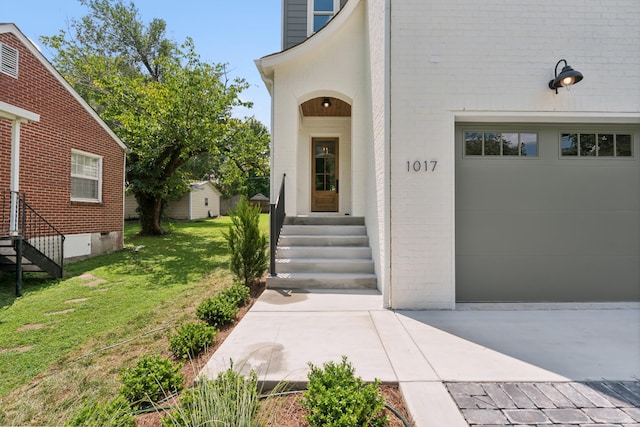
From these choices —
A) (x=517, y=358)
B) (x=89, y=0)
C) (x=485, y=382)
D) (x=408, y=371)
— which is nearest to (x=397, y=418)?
(x=408, y=371)

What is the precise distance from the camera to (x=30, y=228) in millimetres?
6656

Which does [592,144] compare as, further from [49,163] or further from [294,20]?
[49,163]

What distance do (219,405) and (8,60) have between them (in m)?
8.87

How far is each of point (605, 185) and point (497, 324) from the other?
110 inches

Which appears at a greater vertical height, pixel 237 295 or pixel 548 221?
pixel 548 221

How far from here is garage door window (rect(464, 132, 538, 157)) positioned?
442 cm

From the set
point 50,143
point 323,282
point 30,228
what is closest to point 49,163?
point 50,143

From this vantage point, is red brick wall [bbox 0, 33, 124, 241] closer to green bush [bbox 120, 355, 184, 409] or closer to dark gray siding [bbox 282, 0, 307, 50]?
dark gray siding [bbox 282, 0, 307, 50]

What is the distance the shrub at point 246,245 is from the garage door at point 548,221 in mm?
3191

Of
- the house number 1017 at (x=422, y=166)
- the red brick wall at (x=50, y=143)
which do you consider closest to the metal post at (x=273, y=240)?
the house number 1017 at (x=422, y=166)

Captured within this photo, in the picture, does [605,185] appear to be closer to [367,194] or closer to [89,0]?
[367,194]

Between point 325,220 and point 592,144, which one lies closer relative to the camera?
point 592,144

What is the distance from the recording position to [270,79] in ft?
22.3

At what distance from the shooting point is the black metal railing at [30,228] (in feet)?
19.7
